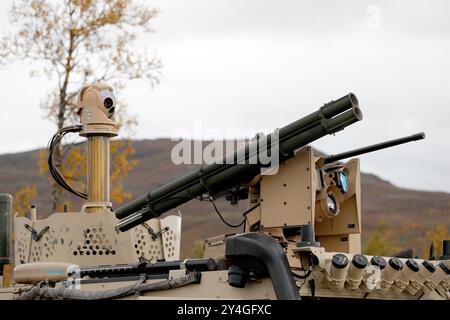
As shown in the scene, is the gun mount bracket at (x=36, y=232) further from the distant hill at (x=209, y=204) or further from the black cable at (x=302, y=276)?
the distant hill at (x=209, y=204)

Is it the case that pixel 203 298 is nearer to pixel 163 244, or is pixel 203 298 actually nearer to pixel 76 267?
pixel 76 267

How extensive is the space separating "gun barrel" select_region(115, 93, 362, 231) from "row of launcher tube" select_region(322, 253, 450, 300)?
1318 millimetres

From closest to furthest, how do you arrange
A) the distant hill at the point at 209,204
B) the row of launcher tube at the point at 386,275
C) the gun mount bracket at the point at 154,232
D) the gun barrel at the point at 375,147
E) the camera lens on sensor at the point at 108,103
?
1. the row of launcher tube at the point at 386,275
2. the gun barrel at the point at 375,147
3. the gun mount bracket at the point at 154,232
4. the camera lens on sensor at the point at 108,103
5. the distant hill at the point at 209,204

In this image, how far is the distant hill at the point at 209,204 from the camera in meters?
55.2

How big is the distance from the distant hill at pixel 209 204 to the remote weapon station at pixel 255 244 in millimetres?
34104

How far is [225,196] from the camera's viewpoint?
10.9 m

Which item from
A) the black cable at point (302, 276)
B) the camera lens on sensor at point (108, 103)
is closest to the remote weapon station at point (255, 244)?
the black cable at point (302, 276)

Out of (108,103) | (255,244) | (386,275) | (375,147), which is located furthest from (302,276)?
(108,103)

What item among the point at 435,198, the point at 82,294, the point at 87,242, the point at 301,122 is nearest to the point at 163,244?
the point at 87,242

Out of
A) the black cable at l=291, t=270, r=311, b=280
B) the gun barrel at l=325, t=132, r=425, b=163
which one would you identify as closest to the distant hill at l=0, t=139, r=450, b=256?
the gun barrel at l=325, t=132, r=425, b=163

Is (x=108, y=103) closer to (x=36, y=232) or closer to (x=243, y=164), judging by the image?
(x=36, y=232)

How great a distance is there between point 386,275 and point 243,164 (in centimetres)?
179

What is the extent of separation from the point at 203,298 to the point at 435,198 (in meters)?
61.8

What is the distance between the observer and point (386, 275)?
31.7 feet
